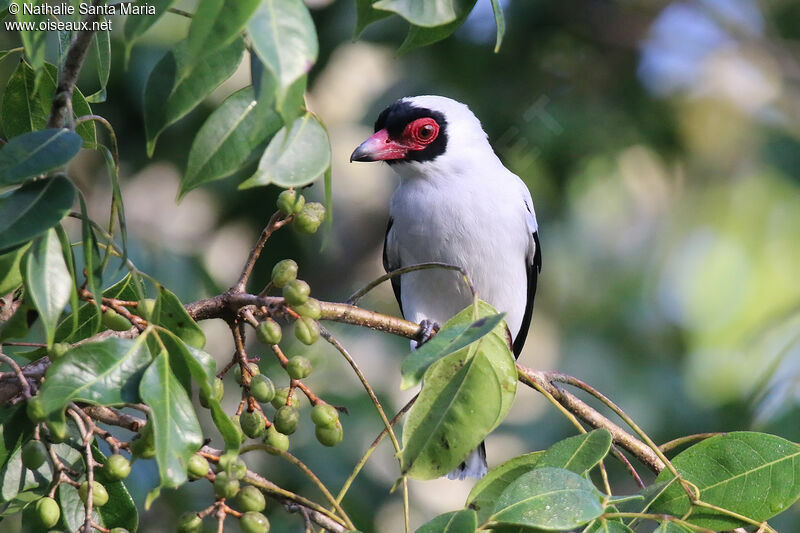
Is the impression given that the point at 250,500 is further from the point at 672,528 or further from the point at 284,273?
the point at 672,528

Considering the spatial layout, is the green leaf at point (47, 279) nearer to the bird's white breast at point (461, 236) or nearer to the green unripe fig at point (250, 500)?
the green unripe fig at point (250, 500)

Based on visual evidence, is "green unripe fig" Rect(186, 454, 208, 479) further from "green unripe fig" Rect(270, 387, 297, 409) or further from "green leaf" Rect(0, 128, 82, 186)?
"green leaf" Rect(0, 128, 82, 186)

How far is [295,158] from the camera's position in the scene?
57.4 inches

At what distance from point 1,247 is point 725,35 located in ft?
25.3

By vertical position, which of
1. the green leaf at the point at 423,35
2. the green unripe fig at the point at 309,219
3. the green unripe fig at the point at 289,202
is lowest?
the green unripe fig at the point at 309,219

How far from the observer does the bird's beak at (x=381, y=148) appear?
391cm

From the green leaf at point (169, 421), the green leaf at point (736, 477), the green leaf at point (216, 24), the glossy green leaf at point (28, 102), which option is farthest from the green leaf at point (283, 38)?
the green leaf at point (736, 477)

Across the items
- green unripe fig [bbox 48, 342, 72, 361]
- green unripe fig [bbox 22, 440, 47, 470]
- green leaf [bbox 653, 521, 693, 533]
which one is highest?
green unripe fig [bbox 48, 342, 72, 361]

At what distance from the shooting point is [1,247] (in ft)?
4.50

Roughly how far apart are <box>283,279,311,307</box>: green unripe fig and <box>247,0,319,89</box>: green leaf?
0.58 meters

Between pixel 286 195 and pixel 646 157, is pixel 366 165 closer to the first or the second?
pixel 646 157

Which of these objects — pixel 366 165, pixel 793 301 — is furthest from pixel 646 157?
pixel 366 165

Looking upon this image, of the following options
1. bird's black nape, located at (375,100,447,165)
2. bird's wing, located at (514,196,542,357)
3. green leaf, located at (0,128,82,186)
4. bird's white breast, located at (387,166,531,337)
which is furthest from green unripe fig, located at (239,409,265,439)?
bird's wing, located at (514,196,542,357)

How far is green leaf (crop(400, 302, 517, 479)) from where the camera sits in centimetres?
166
